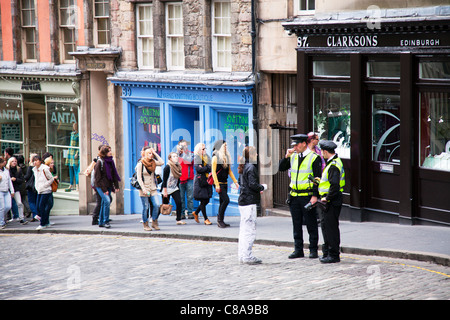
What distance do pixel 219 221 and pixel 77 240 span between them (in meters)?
3.14

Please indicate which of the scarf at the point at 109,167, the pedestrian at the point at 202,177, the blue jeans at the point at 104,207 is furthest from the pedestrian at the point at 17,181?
the pedestrian at the point at 202,177

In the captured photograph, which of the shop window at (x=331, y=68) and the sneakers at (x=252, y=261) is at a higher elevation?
the shop window at (x=331, y=68)

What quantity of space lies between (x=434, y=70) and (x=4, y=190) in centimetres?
1089

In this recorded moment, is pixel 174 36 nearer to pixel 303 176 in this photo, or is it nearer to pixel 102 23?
pixel 102 23

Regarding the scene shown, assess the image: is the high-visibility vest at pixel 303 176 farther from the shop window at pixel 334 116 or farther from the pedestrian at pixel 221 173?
the pedestrian at pixel 221 173

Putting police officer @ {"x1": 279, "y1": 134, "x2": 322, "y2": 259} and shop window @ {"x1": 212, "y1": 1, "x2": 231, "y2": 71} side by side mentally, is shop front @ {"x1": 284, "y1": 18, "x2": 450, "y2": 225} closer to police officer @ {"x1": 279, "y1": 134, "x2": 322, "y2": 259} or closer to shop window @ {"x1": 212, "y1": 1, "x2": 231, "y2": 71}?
shop window @ {"x1": 212, "y1": 1, "x2": 231, "y2": 71}

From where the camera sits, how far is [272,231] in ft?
52.2

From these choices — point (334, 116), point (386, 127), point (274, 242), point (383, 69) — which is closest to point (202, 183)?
point (334, 116)

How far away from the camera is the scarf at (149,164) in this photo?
56.1 feet

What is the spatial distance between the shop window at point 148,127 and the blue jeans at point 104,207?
4288 millimetres

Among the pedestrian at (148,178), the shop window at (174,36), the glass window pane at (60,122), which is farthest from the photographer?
the glass window pane at (60,122)

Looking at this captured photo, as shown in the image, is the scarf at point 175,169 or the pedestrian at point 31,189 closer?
the scarf at point 175,169

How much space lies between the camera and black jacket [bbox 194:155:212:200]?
1769cm
